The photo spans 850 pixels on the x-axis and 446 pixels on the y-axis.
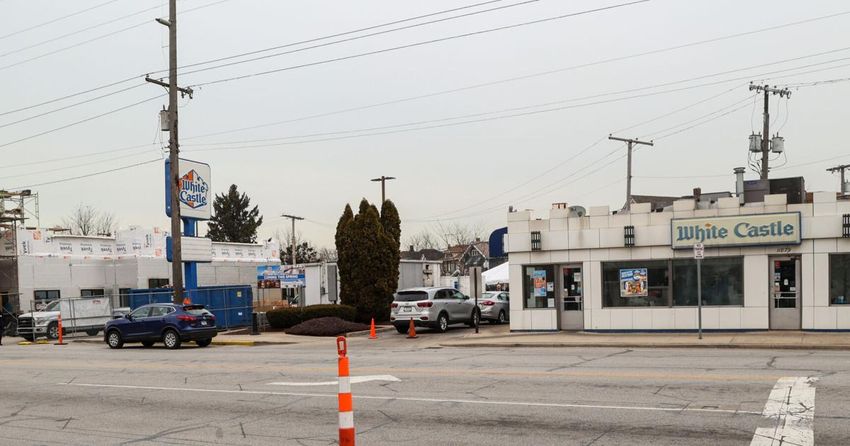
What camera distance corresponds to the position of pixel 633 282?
2498 cm

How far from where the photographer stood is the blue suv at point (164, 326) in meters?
26.0

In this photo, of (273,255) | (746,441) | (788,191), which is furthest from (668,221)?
(273,255)

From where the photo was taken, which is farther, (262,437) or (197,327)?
(197,327)

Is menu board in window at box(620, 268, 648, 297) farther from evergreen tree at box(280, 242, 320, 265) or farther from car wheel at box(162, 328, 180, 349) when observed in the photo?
evergreen tree at box(280, 242, 320, 265)

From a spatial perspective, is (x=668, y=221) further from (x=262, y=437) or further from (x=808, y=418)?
(x=262, y=437)

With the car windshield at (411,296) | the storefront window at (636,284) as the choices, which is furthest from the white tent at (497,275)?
the storefront window at (636,284)

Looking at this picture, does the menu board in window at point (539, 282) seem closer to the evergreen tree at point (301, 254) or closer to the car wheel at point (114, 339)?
the car wheel at point (114, 339)

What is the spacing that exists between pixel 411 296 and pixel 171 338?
894cm

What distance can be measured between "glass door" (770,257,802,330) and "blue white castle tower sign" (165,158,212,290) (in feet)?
72.7

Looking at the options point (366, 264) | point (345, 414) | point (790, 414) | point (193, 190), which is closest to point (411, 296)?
point (366, 264)

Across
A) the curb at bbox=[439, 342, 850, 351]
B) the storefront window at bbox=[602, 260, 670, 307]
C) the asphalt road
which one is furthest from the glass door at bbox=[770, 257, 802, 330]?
the asphalt road

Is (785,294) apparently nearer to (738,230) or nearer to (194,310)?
(738,230)

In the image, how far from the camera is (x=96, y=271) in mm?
45625

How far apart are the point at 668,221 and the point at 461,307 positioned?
970cm
